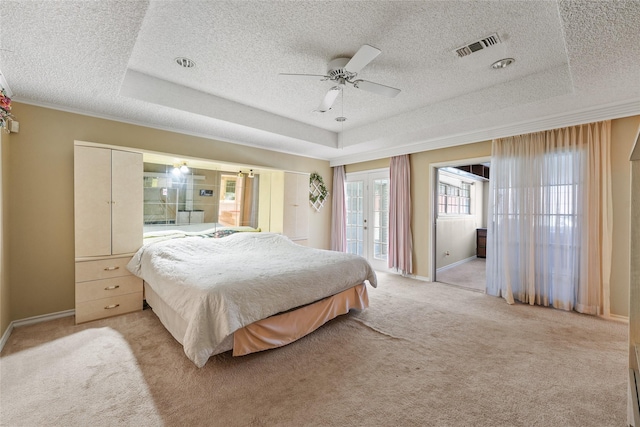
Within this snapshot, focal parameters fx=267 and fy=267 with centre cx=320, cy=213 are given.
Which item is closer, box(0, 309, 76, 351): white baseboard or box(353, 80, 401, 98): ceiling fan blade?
box(353, 80, 401, 98): ceiling fan blade

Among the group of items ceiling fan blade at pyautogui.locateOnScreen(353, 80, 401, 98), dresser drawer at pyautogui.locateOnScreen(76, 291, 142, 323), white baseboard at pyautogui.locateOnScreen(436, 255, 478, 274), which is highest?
ceiling fan blade at pyautogui.locateOnScreen(353, 80, 401, 98)

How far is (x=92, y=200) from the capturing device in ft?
9.87

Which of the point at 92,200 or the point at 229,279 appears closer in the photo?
the point at 229,279

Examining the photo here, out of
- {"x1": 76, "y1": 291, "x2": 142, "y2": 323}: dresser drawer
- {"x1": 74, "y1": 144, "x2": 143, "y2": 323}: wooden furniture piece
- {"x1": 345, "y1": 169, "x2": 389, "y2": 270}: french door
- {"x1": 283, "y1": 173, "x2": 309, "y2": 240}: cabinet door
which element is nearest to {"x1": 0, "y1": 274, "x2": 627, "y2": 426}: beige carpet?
{"x1": 76, "y1": 291, "x2": 142, "y2": 323}: dresser drawer

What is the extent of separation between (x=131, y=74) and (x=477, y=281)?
5.90 metres

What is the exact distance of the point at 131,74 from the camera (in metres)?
2.81

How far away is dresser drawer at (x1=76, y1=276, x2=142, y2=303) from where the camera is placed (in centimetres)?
295

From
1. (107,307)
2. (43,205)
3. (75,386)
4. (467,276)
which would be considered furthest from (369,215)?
(43,205)

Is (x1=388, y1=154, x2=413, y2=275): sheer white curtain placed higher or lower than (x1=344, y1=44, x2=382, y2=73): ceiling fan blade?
lower

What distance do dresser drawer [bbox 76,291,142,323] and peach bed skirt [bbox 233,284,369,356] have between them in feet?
6.27

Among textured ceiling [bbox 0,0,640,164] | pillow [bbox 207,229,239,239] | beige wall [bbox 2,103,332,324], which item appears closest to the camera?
textured ceiling [bbox 0,0,640,164]

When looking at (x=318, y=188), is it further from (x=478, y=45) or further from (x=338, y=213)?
(x=478, y=45)

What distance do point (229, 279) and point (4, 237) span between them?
2406 mm

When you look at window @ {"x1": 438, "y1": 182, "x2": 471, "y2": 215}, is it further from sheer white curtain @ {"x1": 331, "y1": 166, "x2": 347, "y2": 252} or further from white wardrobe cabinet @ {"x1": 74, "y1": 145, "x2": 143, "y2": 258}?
white wardrobe cabinet @ {"x1": 74, "y1": 145, "x2": 143, "y2": 258}
